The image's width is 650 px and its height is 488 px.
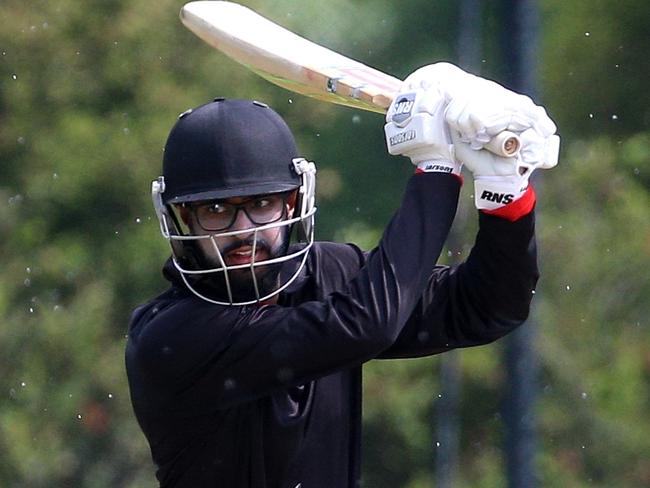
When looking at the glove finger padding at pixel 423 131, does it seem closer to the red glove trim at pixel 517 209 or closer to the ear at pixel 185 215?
the red glove trim at pixel 517 209

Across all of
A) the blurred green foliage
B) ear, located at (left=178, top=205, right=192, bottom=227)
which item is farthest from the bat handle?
the blurred green foliage

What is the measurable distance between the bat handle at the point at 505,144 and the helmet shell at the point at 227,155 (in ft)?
1.41

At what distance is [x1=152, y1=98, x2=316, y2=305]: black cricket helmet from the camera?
2818 mm

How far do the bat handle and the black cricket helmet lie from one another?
0.43 metres

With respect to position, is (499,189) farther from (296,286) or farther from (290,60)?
(290,60)

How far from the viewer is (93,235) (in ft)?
19.5

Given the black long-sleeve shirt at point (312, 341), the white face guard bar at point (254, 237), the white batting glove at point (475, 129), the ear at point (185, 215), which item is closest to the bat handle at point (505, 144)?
the white batting glove at point (475, 129)

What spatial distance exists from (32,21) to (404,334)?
3.61 meters

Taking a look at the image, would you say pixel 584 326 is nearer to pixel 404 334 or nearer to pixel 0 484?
pixel 404 334

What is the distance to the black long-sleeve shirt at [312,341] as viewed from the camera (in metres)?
2.69

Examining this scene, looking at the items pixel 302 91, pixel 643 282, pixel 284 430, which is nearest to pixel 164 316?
pixel 284 430

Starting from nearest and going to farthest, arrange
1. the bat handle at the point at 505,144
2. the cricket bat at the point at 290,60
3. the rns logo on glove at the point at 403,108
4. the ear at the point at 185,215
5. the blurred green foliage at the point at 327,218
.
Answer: the bat handle at the point at 505,144, the rns logo on glove at the point at 403,108, the ear at the point at 185,215, the cricket bat at the point at 290,60, the blurred green foliage at the point at 327,218

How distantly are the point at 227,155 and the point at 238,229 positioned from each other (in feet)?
0.51

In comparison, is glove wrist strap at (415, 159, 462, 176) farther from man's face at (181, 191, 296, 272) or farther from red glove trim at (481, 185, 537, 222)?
man's face at (181, 191, 296, 272)
